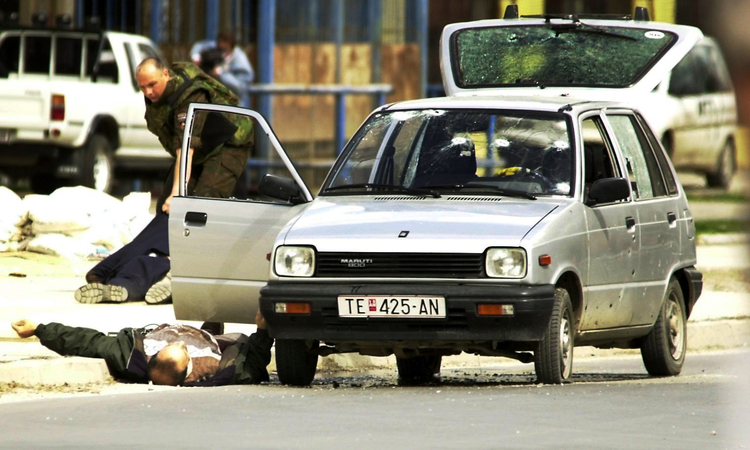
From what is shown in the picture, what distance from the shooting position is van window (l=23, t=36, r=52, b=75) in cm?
1973

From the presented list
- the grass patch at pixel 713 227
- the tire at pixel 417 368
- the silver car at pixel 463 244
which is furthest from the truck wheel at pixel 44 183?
the tire at pixel 417 368

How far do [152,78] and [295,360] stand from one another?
2918 millimetres

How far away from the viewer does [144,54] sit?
20.7 m

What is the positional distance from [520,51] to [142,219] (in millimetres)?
4868

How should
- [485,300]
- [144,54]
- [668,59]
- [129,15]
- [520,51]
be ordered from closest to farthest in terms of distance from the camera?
[485,300], [668,59], [520,51], [144,54], [129,15]

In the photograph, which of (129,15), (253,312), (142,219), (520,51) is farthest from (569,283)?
(129,15)

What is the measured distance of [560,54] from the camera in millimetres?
10055

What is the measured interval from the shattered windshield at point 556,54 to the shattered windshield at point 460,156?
1.62 m

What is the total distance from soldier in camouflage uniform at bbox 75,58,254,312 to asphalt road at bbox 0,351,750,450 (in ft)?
6.48

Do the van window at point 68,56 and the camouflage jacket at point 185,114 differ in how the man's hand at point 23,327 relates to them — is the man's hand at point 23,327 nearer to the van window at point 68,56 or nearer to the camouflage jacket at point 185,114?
the camouflage jacket at point 185,114

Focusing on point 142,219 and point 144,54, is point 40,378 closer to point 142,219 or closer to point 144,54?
point 142,219

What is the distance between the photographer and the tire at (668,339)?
8.10 meters

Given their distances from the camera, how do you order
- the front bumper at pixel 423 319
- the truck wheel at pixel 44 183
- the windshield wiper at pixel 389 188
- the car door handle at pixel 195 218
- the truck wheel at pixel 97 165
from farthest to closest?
1. the truck wheel at pixel 44 183
2. the truck wheel at pixel 97 165
3. the car door handle at pixel 195 218
4. the windshield wiper at pixel 389 188
5. the front bumper at pixel 423 319

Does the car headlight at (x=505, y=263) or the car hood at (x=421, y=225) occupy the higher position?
the car hood at (x=421, y=225)
